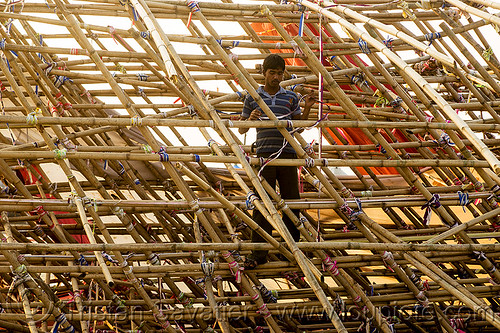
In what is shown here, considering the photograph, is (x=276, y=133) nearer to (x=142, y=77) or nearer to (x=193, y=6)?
(x=193, y=6)

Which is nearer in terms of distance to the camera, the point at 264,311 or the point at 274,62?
the point at 264,311

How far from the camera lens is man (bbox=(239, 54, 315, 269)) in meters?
2.85

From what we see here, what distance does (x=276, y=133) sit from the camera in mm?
2893

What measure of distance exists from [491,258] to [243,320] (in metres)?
1.29

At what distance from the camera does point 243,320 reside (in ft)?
10.5

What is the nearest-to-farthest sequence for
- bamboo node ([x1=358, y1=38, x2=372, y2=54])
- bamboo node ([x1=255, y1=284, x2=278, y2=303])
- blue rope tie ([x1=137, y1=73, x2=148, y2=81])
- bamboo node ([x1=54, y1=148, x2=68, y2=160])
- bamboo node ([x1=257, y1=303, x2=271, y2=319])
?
bamboo node ([x1=54, y1=148, x2=68, y2=160])
bamboo node ([x1=257, y1=303, x2=271, y2=319])
bamboo node ([x1=255, y1=284, x2=278, y2=303])
bamboo node ([x1=358, y1=38, x2=372, y2=54])
blue rope tie ([x1=137, y1=73, x2=148, y2=81])

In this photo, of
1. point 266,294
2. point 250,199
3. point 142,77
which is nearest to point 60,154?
point 250,199

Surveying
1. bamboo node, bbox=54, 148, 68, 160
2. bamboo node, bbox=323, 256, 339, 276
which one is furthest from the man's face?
bamboo node, bbox=54, 148, 68, 160

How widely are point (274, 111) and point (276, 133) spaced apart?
0.10m

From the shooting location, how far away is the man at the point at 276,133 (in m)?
2.85

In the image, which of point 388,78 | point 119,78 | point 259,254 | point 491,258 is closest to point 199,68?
point 119,78

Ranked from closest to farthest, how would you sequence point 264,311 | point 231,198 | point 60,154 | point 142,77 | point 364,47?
point 60,154, point 264,311, point 364,47, point 231,198, point 142,77

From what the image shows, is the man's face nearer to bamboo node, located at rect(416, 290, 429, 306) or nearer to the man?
the man

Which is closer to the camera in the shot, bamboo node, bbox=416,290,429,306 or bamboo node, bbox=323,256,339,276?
bamboo node, bbox=323,256,339,276
